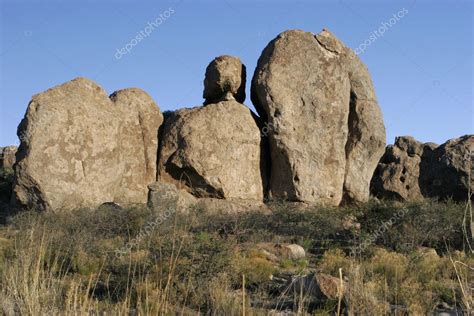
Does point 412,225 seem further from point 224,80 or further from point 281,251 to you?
point 224,80

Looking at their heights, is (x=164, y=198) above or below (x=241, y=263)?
above

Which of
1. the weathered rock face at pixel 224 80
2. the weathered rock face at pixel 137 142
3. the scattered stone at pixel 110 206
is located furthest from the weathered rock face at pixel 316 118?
the scattered stone at pixel 110 206

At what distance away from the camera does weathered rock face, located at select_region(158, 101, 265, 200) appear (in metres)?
15.2

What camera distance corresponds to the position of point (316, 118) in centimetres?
1638

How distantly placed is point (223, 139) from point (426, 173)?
8508mm

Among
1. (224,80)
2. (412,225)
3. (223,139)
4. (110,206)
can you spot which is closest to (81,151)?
(110,206)

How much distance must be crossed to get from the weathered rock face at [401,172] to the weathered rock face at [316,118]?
258 cm

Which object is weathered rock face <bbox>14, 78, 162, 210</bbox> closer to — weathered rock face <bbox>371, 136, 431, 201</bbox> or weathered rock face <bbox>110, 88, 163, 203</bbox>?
weathered rock face <bbox>110, 88, 163, 203</bbox>

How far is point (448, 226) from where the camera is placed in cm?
1264

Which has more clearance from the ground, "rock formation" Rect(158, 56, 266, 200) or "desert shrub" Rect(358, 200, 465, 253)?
"rock formation" Rect(158, 56, 266, 200)

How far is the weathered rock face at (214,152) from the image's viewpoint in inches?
599

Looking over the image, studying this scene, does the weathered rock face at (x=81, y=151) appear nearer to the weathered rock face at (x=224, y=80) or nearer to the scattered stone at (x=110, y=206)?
the scattered stone at (x=110, y=206)

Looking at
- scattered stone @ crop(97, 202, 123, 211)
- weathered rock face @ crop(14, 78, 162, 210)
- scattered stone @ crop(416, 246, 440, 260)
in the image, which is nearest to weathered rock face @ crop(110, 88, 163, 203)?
weathered rock face @ crop(14, 78, 162, 210)

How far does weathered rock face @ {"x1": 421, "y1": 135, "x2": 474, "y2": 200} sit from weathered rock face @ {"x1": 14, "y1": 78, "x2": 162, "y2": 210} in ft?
32.6
